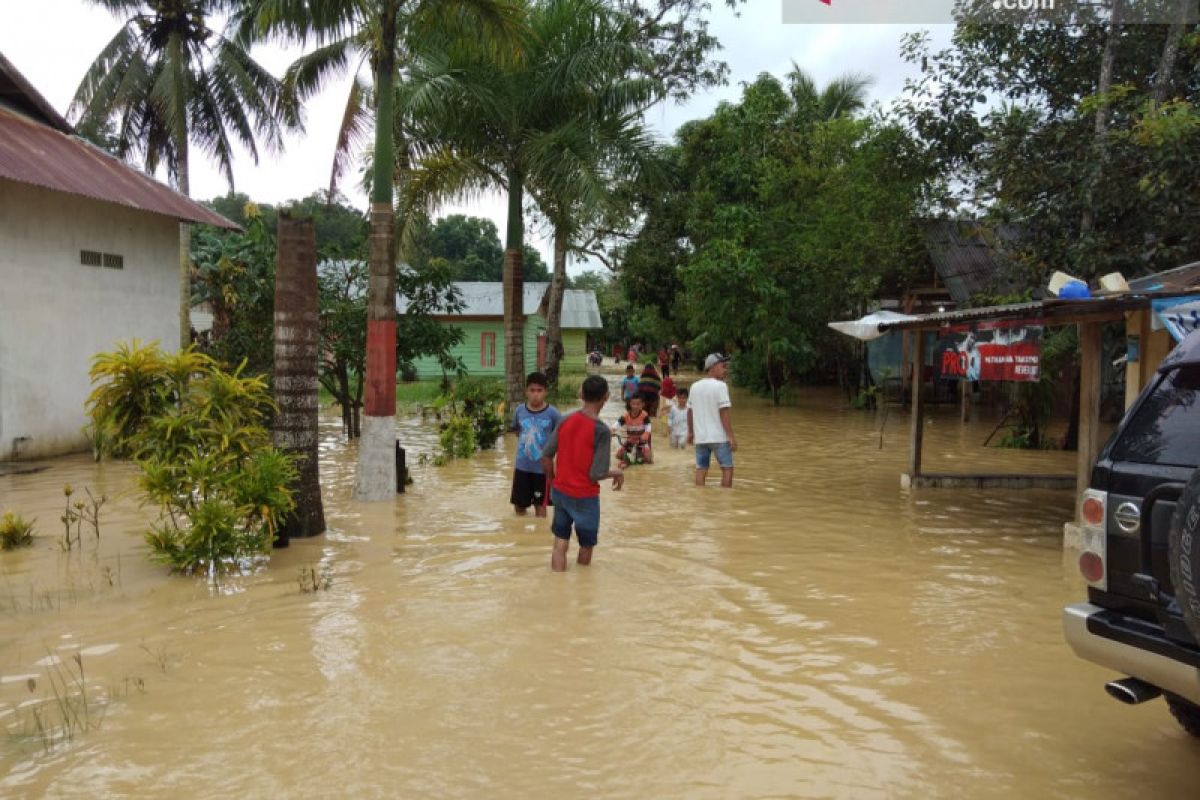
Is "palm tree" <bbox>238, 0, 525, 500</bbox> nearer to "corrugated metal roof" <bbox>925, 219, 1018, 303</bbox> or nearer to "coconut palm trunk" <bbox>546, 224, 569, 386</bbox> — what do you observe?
"corrugated metal roof" <bbox>925, 219, 1018, 303</bbox>

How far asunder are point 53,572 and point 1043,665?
284 inches

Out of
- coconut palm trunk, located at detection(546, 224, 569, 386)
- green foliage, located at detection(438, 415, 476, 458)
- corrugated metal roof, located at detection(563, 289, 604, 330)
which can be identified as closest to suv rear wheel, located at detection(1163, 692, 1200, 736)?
green foliage, located at detection(438, 415, 476, 458)

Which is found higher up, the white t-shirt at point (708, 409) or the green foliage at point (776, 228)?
the green foliage at point (776, 228)

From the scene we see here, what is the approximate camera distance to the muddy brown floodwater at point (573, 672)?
428 cm

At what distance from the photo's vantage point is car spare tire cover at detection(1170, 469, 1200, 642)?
331 centimetres

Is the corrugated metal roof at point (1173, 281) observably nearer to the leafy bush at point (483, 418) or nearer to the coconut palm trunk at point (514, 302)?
the leafy bush at point (483, 418)

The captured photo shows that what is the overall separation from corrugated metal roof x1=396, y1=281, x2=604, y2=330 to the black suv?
28732mm

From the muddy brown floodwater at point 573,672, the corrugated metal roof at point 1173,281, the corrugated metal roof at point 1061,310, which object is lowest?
the muddy brown floodwater at point 573,672

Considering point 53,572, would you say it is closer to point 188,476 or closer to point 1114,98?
point 188,476

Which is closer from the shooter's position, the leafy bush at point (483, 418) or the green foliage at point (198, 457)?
the green foliage at point (198, 457)

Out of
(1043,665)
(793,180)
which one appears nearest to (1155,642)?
(1043,665)

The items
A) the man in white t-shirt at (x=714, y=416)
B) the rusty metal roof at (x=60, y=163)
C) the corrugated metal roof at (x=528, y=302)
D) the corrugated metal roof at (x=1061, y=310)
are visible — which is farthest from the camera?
the corrugated metal roof at (x=528, y=302)

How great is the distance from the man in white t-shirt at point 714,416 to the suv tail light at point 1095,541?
7776 mm

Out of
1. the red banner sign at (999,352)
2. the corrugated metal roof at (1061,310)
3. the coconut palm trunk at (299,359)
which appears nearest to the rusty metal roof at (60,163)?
the coconut palm trunk at (299,359)
